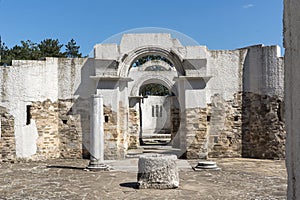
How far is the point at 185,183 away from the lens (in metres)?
7.41

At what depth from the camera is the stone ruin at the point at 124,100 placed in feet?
36.4

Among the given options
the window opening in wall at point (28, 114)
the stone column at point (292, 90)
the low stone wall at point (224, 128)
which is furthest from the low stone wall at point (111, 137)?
the stone column at point (292, 90)

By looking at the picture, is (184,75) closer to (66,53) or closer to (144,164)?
(144,164)

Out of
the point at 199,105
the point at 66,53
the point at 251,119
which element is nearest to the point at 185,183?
the point at 199,105

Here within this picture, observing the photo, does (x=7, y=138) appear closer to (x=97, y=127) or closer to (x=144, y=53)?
(x=97, y=127)

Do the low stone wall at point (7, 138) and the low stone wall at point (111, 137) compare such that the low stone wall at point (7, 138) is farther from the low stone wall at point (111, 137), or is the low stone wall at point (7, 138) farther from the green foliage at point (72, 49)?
the green foliage at point (72, 49)

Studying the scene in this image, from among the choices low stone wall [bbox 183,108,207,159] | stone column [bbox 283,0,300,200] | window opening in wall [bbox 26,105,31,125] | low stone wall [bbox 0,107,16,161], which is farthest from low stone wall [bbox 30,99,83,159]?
stone column [bbox 283,0,300,200]

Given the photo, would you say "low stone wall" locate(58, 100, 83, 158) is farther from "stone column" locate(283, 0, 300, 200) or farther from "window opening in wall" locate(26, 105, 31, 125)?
"stone column" locate(283, 0, 300, 200)

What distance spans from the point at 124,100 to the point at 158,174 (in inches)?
216

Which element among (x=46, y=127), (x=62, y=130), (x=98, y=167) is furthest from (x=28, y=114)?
(x=98, y=167)

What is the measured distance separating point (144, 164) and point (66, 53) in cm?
3071

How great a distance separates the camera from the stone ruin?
11.1 metres

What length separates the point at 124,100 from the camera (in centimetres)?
1188

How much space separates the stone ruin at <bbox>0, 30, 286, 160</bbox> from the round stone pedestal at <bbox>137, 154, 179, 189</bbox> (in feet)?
14.8
